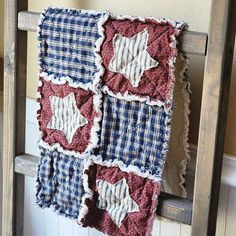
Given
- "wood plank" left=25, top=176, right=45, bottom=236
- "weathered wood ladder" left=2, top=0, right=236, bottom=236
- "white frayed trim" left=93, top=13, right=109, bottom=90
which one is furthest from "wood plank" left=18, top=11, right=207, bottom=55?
"wood plank" left=25, top=176, right=45, bottom=236

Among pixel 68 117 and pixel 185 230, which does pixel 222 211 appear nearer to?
pixel 185 230

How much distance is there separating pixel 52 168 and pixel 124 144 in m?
0.16

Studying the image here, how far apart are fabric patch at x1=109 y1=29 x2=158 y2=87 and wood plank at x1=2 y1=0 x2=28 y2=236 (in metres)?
0.22

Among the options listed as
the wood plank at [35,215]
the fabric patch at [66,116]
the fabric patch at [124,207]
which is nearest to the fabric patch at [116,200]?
the fabric patch at [124,207]

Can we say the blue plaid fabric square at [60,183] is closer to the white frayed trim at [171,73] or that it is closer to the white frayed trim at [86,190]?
the white frayed trim at [86,190]

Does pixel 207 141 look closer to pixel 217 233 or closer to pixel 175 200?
pixel 175 200

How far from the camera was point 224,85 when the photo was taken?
809mm

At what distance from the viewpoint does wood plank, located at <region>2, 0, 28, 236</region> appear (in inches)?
39.3

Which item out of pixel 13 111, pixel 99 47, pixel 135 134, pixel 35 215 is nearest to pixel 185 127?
pixel 135 134

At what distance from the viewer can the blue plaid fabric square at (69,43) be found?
0.89 meters

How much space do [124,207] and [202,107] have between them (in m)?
0.21

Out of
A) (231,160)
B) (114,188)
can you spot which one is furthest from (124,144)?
(231,160)

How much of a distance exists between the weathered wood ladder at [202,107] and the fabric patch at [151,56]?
3cm

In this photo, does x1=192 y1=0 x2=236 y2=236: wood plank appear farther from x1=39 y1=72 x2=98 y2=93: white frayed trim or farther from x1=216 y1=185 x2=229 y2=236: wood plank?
x1=39 y1=72 x2=98 y2=93: white frayed trim
